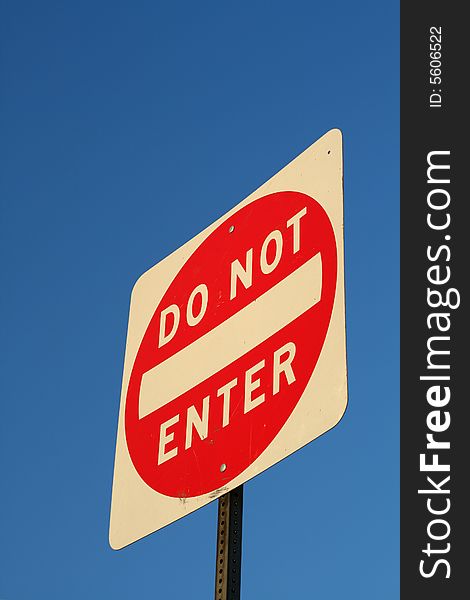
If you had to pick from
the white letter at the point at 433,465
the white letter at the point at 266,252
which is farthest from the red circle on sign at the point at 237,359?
the white letter at the point at 433,465

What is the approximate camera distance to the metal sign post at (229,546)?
190cm

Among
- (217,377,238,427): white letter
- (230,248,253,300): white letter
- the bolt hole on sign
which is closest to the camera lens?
the bolt hole on sign

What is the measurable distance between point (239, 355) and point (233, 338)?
5 centimetres

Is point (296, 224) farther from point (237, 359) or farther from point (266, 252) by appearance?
point (237, 359)

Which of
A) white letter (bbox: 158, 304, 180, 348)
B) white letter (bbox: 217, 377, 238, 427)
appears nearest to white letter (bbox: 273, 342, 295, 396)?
white letter (bbox: 217, 377, 238, 427)

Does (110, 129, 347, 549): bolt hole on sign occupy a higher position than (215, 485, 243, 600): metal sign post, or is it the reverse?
(110, 129, 347, 549): bolt hole on sign

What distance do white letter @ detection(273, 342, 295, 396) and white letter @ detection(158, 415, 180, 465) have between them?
32cm

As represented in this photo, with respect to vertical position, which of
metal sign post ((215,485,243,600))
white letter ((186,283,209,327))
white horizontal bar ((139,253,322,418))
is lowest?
metal sign post ((215,485,243,600))

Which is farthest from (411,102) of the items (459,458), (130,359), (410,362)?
(130,359)

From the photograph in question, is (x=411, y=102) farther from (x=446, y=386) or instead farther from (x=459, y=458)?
(x=459, y=458)

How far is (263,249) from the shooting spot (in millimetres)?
1999

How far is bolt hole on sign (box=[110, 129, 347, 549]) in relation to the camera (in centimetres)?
173

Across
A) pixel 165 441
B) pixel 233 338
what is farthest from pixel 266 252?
pixel 165 441

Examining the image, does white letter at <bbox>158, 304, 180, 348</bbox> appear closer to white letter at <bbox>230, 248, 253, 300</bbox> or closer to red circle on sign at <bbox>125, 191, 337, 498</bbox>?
red circle on sign at <bbox>125, 191, 337, 498</bbox>
